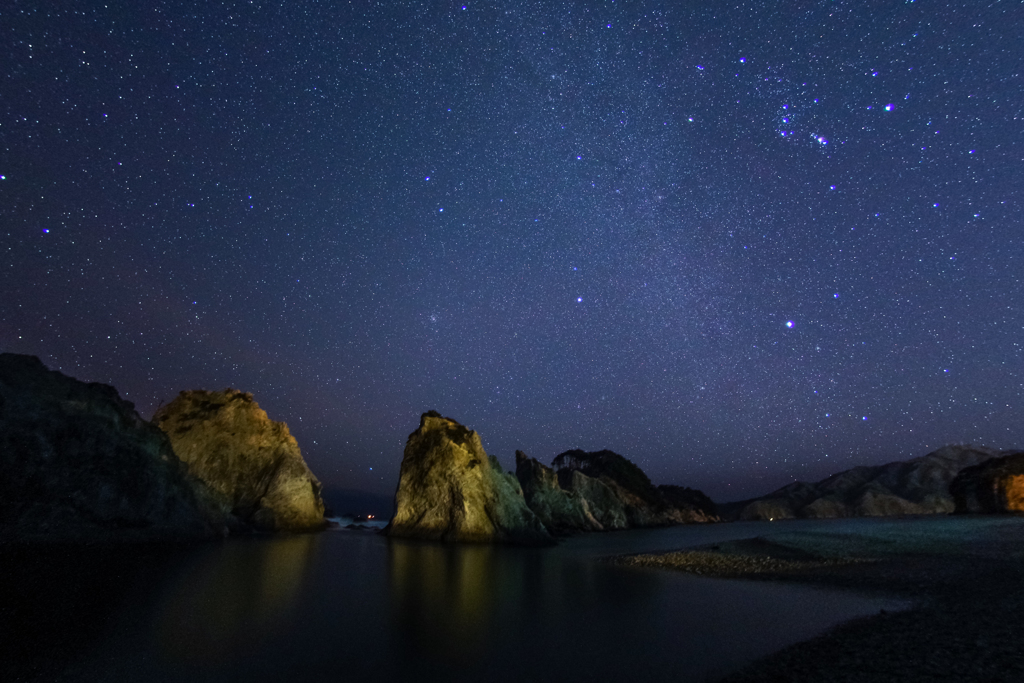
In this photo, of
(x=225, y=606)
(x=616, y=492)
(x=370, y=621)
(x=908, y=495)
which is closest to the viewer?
(x=370, y=621)

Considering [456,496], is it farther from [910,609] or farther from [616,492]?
[616,492]

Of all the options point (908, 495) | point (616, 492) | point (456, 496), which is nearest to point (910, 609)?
point (456, 496)

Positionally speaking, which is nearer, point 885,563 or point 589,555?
point 885,563

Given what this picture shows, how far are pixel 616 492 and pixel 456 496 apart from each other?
81.8 m

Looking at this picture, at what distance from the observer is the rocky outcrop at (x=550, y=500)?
78.2 m

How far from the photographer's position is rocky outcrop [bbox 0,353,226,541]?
81.1 feet

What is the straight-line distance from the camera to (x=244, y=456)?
58969 mm

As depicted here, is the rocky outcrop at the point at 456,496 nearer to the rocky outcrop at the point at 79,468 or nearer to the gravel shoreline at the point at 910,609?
the gravel shoreline at the point at 910,609

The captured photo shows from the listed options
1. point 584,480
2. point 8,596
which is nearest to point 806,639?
point 8,596

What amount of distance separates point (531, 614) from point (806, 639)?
349 inches

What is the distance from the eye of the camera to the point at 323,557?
3216cm

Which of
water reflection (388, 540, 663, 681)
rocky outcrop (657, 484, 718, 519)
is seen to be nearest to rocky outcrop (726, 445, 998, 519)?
rocky outcrop (657, 484, 718, 519)

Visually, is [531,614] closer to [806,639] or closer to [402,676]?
[402,676]

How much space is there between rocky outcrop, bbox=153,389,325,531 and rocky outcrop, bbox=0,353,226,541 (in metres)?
18.2
